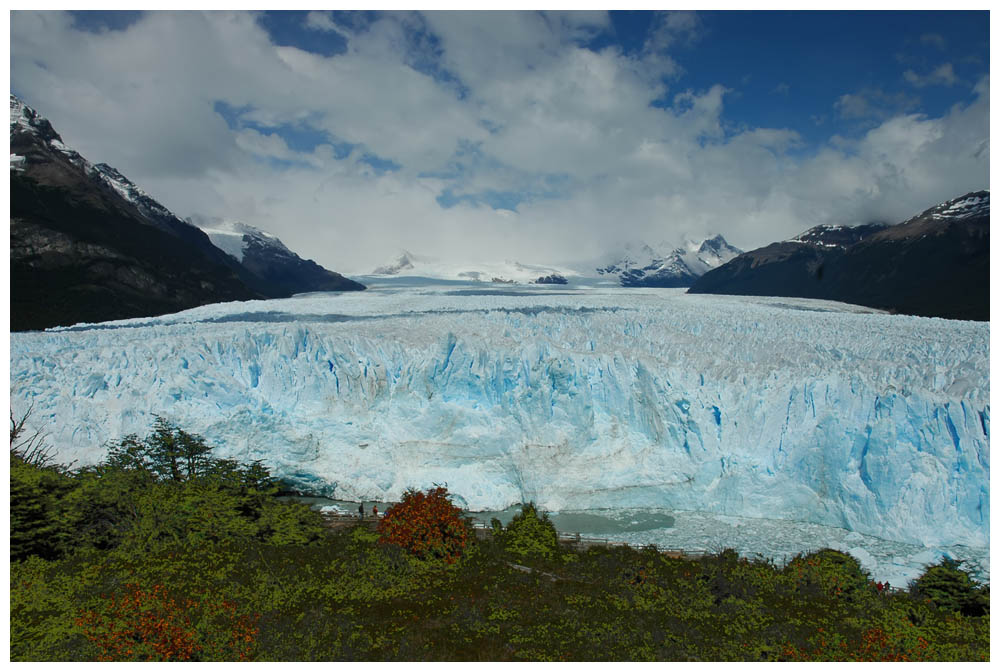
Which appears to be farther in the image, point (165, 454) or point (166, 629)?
point (165, 454)

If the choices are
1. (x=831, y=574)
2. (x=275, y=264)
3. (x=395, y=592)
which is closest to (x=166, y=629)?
(x=395, y=592)

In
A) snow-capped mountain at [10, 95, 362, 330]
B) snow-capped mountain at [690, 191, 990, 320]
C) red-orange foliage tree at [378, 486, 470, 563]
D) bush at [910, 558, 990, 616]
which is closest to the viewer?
bush at [910, 558, 990, 616]

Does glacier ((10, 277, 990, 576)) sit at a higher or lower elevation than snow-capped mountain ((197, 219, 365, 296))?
lower

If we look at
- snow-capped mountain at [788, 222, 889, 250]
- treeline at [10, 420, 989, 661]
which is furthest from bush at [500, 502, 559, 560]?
snow-capped mountain at [788, 222, 889, 250]

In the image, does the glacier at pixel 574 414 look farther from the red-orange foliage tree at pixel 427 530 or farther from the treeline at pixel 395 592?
the red-orange foliage tree at pixel 427 530

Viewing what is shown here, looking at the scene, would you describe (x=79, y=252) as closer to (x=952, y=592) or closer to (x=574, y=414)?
(x=574, y=414)

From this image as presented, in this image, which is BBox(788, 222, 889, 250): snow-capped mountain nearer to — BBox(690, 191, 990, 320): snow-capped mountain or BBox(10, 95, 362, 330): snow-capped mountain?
BBox(690, 191, 990, 320): snow-capped mountain
